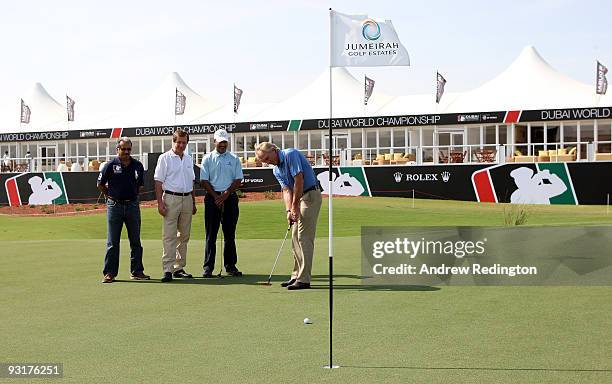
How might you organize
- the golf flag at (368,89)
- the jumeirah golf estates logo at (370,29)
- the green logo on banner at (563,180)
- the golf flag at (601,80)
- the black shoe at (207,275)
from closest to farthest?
the jumeirah golf estates logo at (370,29), the black shoe at (207,275), the green logo on banner at (563,180), the golf flag at (601,80), the golf flag at (368,89)

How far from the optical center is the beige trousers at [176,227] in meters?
11.2

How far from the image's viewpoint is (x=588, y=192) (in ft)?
120

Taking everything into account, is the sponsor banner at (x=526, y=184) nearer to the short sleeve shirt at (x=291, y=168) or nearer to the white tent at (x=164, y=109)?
the white tent at (x=164, y=109)

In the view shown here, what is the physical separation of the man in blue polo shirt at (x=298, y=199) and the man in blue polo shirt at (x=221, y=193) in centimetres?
145

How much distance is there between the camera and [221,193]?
1160 centimetres

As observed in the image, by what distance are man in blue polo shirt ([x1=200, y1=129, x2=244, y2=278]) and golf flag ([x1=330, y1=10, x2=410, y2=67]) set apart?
15.1ft

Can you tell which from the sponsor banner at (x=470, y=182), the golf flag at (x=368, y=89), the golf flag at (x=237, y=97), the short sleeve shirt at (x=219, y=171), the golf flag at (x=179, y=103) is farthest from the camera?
the golf flag at (x=179, y=103)

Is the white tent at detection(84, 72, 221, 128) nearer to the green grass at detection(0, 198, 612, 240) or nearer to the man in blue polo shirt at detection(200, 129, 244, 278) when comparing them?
the green grass at detection(0, 198, 612, 240)

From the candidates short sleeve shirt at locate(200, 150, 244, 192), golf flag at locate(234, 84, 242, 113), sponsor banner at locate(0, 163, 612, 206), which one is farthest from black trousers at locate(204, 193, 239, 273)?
golf flag at locate(234, 84, 242, 113)

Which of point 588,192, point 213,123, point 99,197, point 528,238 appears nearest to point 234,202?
point 528,238

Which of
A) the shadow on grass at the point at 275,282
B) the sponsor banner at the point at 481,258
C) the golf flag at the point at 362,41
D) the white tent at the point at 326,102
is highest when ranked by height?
the white tent at the point at 326,102

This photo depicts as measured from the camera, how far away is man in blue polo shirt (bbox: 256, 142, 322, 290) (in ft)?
32.6

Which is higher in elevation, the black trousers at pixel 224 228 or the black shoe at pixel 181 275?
the black trousers at pixel 224 228

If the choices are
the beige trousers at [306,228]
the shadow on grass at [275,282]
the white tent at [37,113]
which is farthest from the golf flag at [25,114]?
the beige trousers at [306,228]
